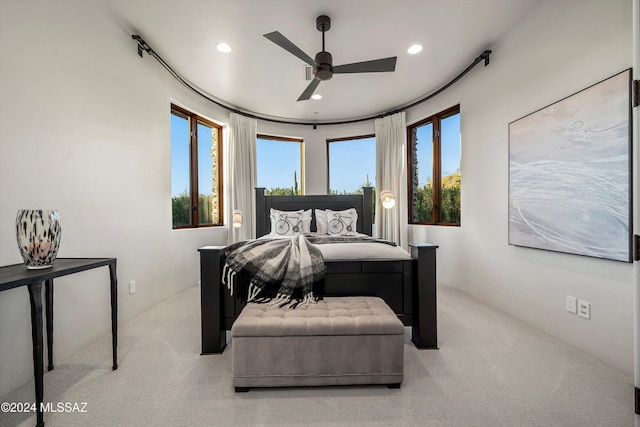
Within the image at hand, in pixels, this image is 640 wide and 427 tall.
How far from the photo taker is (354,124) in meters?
Answer: 5.47

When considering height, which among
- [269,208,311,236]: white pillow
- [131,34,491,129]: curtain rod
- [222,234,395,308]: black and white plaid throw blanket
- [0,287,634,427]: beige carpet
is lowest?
[0,287,634,427]: beige carpet

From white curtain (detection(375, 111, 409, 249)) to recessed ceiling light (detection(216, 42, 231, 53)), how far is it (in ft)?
9.31

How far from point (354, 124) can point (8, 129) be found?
4669 millimetres

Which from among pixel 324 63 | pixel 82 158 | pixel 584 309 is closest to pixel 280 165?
pixel 324 63

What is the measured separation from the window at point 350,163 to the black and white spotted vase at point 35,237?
176 inches

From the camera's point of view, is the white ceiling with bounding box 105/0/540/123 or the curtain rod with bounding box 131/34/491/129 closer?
the white ceiling with bounding box 105/0/540/123

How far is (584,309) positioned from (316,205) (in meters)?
3.24

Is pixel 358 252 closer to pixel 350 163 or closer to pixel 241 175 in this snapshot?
pixel 241 175

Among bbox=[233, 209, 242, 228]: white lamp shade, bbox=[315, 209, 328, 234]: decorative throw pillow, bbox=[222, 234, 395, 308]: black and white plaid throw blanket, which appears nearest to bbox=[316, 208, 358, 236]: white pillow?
bbox=[315, 209, 328, 234]: decorative throw pillow

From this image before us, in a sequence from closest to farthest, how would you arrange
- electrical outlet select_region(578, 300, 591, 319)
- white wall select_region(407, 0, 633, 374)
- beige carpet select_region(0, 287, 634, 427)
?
beige carpet select_region(0, 287, 634, 427) < white wall select_region(407, 0, 633, 374) < electrical outlet select_region(578, 300, 591, 319)

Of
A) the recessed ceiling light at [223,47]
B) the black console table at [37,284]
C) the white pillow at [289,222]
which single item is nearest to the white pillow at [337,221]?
the white pillow at [289,222]

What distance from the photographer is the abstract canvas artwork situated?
1834 millimetres

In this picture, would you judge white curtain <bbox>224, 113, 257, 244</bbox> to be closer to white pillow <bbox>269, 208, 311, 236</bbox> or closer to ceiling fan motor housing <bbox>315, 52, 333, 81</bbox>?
white pillow <bbox>269, 208, 311, 236</bbox>

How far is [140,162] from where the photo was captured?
2959mm
